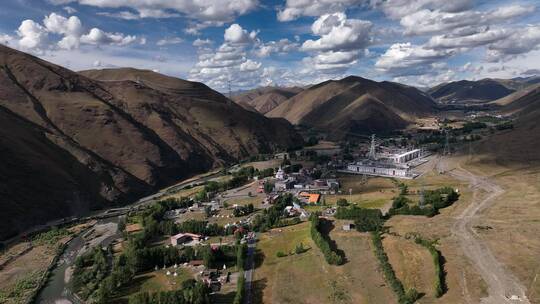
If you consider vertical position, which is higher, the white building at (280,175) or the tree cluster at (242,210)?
the white building at (280,175)

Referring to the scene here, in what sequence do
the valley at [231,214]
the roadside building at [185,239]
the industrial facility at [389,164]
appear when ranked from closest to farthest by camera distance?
1. the valley at [231,214]
2. the roadside building at [185,239]
3. the industrial facility at [389,164]

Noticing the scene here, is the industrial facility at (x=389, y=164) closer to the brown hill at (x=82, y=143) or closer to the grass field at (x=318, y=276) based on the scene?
the brown hill at (x=82, y=143)

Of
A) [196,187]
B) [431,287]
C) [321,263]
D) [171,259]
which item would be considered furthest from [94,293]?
[196,187]

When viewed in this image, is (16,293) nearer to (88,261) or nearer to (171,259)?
(88,261)

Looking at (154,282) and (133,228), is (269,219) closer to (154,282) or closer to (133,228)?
(154,282)

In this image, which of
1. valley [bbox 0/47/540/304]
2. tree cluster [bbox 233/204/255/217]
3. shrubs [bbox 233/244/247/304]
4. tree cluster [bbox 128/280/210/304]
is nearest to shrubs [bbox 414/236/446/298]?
valley [bbox 0/47/540/304]

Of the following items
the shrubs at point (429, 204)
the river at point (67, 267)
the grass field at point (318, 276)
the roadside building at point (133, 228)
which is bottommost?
the river at point (67, 267)

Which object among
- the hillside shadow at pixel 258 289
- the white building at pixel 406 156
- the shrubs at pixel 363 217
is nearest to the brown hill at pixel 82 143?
the hillside shadow at pixel 258 289

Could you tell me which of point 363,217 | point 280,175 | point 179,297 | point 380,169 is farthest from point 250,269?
point 380,169
